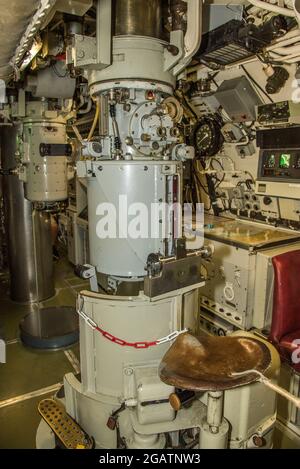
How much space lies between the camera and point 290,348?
2162mm

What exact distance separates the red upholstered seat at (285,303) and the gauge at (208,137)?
1507mm

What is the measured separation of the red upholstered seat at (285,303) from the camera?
89.7 inches

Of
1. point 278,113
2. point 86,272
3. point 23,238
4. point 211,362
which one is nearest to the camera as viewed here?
point 211,362

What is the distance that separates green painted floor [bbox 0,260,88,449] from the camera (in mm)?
2184

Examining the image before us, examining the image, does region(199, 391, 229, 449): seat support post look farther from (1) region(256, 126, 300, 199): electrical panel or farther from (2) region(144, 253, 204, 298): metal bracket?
(1) region(256, 126, 300, 199): electrical panel

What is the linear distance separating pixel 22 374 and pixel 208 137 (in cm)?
282

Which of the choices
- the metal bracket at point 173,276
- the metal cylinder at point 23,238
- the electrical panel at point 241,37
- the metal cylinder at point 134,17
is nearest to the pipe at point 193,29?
the metal cylinder at point 134,17

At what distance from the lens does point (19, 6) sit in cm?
117

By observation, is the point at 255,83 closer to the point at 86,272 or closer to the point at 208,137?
the point at 208,137

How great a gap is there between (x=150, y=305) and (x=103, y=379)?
20.1 inches

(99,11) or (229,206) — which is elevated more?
(99,11)

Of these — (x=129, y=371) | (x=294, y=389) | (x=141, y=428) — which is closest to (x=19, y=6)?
(x=129, y=371)

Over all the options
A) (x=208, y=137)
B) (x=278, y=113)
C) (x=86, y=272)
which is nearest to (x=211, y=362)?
(x=86, y=272)
